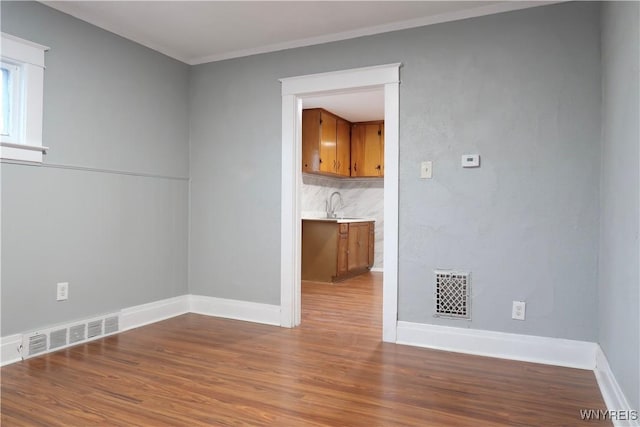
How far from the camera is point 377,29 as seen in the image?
11.0 ft

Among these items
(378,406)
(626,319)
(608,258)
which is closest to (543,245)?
(608,258)

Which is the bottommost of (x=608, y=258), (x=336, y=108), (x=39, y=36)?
(x=608, y=258)

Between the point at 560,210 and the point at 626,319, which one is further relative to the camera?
the point at 560,210

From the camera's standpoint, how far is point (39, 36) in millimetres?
2932

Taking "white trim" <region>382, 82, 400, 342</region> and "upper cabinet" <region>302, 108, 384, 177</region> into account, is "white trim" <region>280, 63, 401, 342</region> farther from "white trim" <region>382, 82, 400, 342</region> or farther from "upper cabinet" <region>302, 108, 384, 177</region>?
"upper cabinet" <region>302, 108, 384, 177</region>

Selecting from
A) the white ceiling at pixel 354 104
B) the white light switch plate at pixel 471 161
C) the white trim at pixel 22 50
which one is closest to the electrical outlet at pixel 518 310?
the white light switch plate at pixel 471 161

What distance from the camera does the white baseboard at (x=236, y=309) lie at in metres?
3.79

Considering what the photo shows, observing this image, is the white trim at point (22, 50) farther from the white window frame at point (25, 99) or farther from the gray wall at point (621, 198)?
the gray wall at point (621, 198)

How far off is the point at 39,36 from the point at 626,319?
377 centimetres

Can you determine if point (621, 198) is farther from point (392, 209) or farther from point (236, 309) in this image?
point (236, 309)

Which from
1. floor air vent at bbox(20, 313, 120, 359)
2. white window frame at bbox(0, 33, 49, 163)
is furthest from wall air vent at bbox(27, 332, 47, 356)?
white window frame at bbox(0, 33, 49, 163)

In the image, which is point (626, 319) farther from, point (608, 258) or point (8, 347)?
point (8, 347)

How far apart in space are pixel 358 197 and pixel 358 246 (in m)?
1.19
